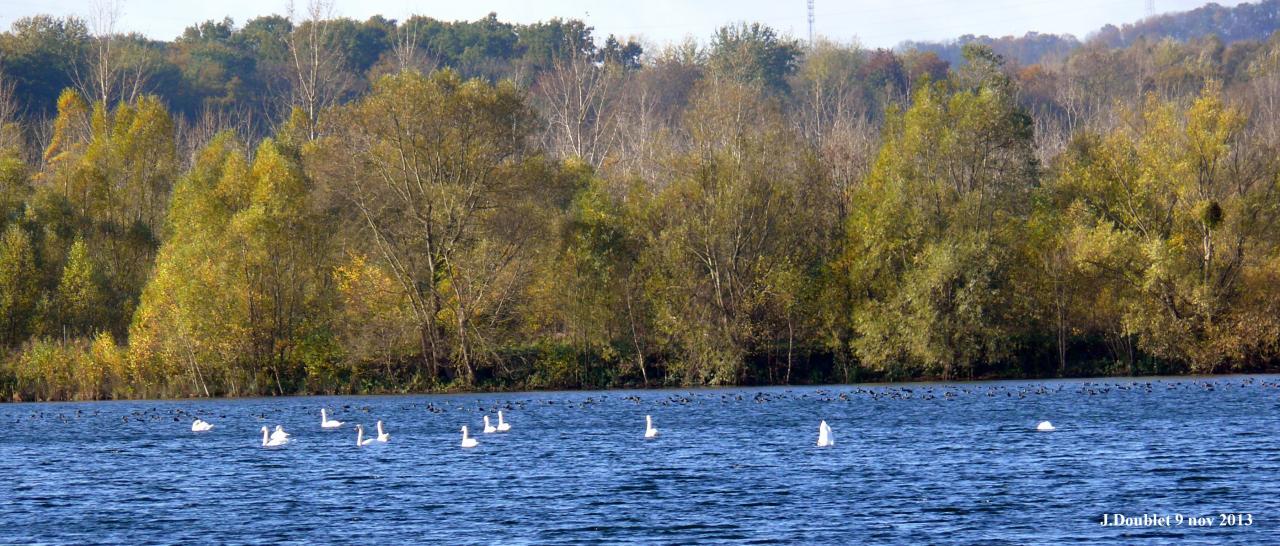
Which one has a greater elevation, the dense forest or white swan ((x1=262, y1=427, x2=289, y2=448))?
the dense forest

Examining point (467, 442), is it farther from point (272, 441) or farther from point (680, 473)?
point (680, 473)

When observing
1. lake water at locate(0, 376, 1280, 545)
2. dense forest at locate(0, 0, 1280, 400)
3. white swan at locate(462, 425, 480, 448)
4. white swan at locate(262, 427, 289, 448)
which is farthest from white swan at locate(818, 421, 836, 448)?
dense forest at locate(0, 0, 1280, 400)

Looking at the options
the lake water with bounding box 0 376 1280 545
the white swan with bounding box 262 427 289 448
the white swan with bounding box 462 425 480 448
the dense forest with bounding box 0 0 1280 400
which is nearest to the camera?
the lake water with bounding box 0 376 1280 545

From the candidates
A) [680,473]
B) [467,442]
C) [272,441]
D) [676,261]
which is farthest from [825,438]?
[676,261]

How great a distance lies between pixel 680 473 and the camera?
38.8 metres

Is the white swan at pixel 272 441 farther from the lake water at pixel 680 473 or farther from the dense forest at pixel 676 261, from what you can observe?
the dense forest at pixel 676 261

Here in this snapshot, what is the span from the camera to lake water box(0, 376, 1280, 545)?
30031 mm

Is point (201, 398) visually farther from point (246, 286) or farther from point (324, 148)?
point (324, 148)

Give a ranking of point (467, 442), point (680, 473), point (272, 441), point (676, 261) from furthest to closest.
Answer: point (676, 261) < point (272, 441) < point (467, 442) < point (680, 473)

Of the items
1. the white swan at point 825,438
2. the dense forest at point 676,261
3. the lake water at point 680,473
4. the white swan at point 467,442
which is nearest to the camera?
the lake water at point 680,473

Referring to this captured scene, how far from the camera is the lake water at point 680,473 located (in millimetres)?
30031

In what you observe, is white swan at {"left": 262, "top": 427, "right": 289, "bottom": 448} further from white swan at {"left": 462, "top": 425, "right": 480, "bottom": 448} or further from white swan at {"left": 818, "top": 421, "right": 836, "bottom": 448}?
white swan at {"left": 818, "top": 421, "right": 836, "bottom": 448}

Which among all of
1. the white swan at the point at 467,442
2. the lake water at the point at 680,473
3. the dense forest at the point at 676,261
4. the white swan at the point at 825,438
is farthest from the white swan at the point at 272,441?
the dense forest at the point at 676,261

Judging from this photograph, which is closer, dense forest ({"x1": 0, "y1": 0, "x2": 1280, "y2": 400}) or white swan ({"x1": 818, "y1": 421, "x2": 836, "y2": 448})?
white swan ({"x1": 818, "y1": 421, "x2": 836, "y2": 448})
